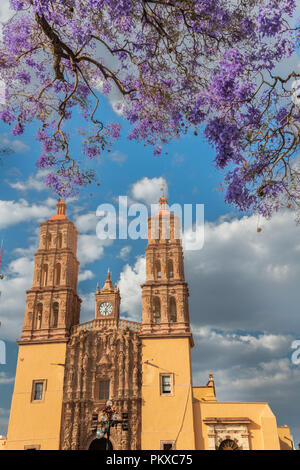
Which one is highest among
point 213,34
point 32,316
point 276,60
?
point 32,316

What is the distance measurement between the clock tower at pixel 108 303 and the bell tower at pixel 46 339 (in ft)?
7.10

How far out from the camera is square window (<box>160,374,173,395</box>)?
93.1ft

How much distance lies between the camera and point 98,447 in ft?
91.9

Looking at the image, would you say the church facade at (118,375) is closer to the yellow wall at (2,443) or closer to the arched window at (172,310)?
the arched window at (172,310)

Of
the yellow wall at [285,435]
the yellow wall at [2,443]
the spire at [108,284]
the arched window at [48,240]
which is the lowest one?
the yellow wall at [2,443]

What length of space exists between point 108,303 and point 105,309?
496 mm

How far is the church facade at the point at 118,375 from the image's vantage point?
2716cm

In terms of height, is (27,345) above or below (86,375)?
above

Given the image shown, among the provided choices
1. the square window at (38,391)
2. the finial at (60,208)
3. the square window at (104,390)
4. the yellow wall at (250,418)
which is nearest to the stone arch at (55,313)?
the square window at (38,391)

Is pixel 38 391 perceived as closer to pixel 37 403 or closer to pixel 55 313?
pixel 37 403

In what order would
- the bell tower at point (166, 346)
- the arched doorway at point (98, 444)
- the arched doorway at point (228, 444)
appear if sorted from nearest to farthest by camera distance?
the arched doorway at point (228, 444), the bell tower at point (166, 346), the arched doorway at point (98, 444)
